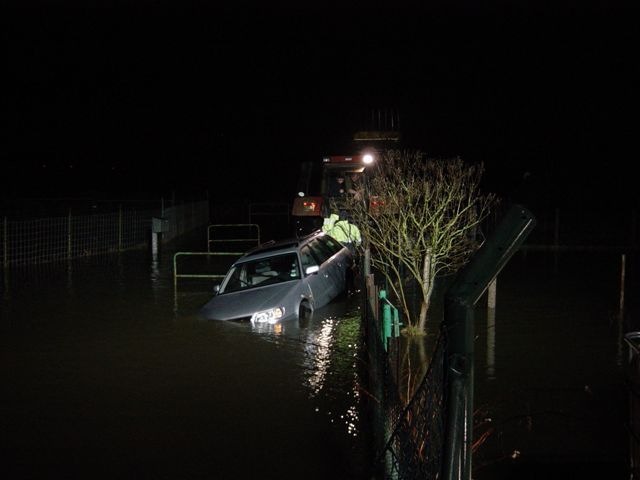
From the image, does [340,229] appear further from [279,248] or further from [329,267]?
[279,248]

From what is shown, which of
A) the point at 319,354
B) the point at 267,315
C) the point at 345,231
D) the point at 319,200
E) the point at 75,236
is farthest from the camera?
the point at 75,236

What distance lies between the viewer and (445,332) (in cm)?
308

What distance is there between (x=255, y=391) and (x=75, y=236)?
656 inches

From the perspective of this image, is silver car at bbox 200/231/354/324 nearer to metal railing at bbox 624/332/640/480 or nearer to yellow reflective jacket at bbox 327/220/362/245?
yellow reflective jacket at bbox 327/220/362/245

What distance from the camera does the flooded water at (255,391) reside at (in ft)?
20.7

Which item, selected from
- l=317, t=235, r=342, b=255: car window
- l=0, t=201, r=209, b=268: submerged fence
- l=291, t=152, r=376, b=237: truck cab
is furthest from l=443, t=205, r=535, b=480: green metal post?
l=291, t=152, r=376, b=237: truck cab

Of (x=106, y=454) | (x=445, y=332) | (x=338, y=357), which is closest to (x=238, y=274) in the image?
(x=338, y=357)

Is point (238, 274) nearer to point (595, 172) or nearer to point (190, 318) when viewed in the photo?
point (190, 318)

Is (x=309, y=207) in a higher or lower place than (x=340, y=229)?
higher

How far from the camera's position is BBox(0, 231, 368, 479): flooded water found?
20.7 ft

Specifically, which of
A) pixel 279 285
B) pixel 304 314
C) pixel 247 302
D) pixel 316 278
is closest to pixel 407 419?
pixel 247 302

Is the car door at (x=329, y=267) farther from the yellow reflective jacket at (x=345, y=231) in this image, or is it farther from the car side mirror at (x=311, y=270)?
the yellow reflective jacket at (x=345, y=231)

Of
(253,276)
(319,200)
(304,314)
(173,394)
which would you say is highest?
(319,200)

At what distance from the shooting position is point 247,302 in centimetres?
1238
